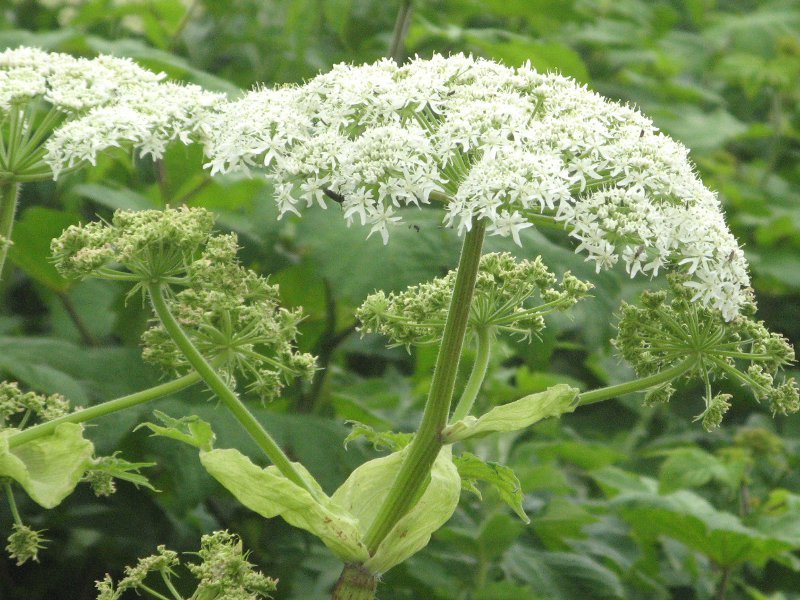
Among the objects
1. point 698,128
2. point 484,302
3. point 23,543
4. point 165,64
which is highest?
point 698,128

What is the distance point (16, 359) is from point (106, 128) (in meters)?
1.18

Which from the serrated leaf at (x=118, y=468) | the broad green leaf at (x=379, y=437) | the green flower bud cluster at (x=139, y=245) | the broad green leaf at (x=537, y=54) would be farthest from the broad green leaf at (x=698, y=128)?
the serrated leaf at (x=118, y=468)

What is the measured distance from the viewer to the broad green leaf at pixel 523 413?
2422 mm

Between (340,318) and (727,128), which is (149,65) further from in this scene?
(727,128)

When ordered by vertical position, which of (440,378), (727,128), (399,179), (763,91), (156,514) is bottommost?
(156,514)

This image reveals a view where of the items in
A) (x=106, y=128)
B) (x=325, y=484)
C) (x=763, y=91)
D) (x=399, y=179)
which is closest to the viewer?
(x=399, y=179)

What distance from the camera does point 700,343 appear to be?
262 cm

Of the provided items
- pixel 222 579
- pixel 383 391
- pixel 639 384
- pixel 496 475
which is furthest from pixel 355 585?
pixel 383 391

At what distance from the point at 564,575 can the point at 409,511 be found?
1661 millimetres

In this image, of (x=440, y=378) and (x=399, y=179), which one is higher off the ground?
(x=399, y=179)

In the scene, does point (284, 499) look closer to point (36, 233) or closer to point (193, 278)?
point (193, 278)

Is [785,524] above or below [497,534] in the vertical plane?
above

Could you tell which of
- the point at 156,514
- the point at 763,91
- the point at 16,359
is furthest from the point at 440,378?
the point at 763,91

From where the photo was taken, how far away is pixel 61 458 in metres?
2.55
